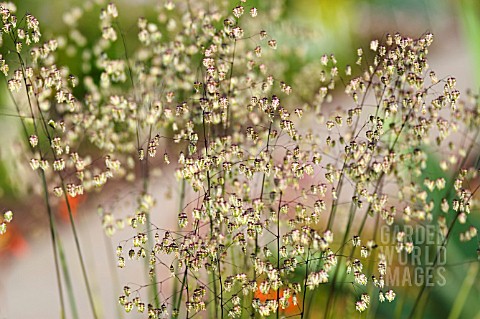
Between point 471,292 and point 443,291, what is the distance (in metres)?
0.06

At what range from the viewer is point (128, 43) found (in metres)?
2.82

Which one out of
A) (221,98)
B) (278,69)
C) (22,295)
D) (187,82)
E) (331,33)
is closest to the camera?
(221,98)

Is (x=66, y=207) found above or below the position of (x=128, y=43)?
below

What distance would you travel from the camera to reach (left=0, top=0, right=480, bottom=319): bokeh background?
5.61 ft

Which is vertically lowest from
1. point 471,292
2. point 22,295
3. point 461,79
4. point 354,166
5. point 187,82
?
point 354,166

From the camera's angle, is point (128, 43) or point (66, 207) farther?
point (128, 43)

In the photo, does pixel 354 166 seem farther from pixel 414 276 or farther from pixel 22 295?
pixel 22 295

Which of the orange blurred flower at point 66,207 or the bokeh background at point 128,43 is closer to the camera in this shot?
the bokeh background at point 128,43

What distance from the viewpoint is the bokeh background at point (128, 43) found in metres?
1.71

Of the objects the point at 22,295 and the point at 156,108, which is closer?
the point at 156,108

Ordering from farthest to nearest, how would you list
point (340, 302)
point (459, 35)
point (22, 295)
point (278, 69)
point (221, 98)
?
point (459, 35) < point (22, 295) < point (340, 302) < point (278, 69) < point (221, 98)

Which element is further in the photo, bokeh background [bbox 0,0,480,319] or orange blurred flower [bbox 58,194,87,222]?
orange blurred flower [bbox 58,194,87,222]

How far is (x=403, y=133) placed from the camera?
4.16ft

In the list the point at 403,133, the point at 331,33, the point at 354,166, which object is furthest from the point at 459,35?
the point at 354,166
